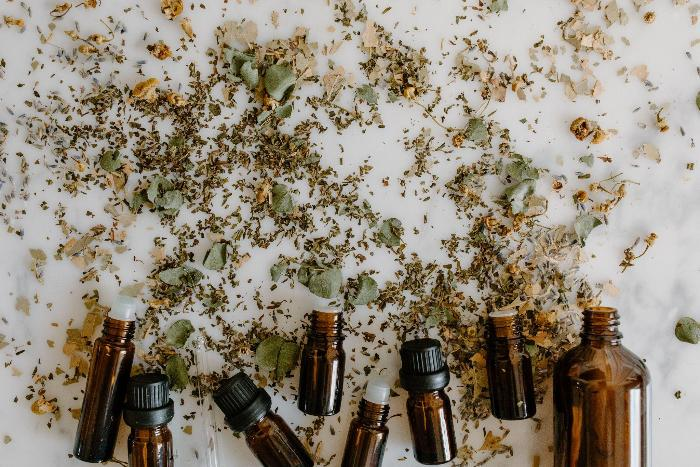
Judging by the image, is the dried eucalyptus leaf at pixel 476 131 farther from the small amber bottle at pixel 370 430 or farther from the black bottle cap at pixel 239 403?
the black bottle cap at pixel 239 403

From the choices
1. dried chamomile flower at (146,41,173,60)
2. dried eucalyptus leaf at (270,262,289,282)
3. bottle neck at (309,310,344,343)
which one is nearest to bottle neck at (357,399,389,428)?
bottle neck at (309,310,344,343)

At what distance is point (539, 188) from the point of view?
36.7 inches

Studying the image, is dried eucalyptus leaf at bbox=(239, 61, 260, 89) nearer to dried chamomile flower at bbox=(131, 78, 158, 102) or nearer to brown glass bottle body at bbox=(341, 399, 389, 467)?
dried chamomile flower at bbox=(131, 78, 158, 102)

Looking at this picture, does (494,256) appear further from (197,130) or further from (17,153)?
(17,153)

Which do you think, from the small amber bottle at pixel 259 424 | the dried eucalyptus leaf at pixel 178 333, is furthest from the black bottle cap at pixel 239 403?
the dried eucalyptus leaf at pixel 178 333

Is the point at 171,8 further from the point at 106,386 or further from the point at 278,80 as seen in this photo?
the point at 106,386

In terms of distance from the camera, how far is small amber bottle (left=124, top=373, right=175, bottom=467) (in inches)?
32.7

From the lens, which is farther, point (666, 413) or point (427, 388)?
point (666, 413)

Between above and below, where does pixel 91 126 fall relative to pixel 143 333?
above

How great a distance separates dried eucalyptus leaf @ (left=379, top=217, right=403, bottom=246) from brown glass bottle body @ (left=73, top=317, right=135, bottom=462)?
394mm

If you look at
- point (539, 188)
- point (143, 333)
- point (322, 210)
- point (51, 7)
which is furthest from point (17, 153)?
point (539, 188)

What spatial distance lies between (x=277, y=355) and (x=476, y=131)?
459 millimetres

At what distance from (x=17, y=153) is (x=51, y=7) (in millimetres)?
230

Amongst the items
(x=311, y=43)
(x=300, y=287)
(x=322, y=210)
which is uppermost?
(x=311, y=43)
